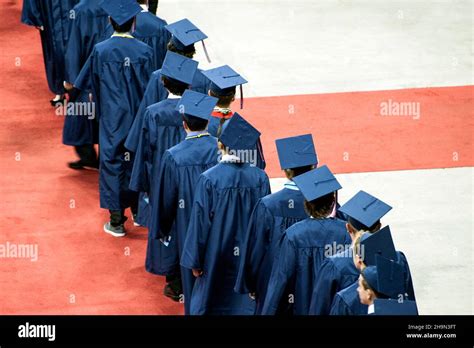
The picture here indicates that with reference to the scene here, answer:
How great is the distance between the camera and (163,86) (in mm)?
9906

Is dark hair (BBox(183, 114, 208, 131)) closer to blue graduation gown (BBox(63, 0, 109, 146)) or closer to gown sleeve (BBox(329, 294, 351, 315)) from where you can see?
gown sleeve (BBox(329, 294, 351, 315))

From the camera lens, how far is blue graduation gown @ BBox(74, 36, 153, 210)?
33.9ft

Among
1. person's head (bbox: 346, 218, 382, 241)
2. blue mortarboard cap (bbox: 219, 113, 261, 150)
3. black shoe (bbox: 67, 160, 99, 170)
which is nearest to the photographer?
person's head (bbox: 346, 218, 382, 241)

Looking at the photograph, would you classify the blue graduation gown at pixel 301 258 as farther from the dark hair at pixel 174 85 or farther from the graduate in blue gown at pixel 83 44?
the graduate in blue gown at pixel 83 44

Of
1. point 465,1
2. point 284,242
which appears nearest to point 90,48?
point 284,242

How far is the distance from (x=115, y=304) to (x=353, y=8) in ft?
27.3

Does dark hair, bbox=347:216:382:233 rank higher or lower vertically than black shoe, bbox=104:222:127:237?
higher

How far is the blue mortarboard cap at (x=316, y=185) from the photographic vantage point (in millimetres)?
7520

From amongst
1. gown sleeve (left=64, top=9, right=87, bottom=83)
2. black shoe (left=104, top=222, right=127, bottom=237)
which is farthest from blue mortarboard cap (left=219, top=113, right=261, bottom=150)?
gown sleeve (left=64, top=9, right=87, bottom=83)

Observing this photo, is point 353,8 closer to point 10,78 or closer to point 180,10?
point 180,10

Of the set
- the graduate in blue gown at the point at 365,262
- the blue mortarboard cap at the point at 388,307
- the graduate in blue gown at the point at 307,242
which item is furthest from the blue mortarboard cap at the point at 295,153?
the blue mortarboard cap at the point at 388,307

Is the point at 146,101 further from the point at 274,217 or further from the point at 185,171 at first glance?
the point at 274,217

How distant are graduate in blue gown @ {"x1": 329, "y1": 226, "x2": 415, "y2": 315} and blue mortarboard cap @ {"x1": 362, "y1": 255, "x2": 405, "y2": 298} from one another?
110 mm

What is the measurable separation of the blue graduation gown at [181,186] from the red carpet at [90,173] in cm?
65
